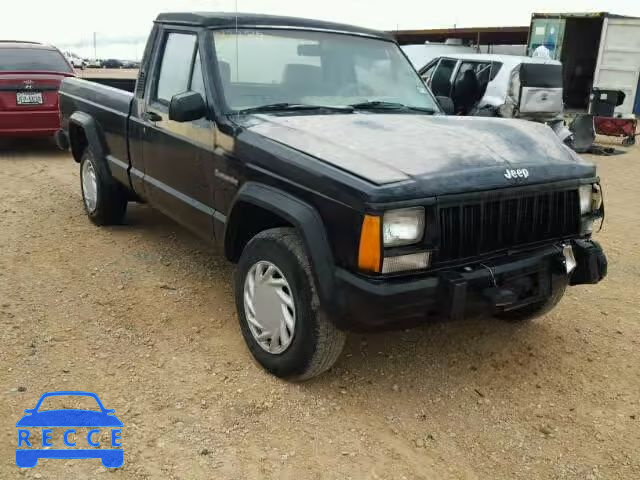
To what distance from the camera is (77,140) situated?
19.5 ft

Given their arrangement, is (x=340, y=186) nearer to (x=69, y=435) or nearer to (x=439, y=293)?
(x=439, y=293)

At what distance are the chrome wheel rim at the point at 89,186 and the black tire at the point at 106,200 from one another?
0.11ft

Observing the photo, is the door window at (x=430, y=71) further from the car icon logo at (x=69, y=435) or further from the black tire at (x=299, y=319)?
the car icon logo at (x=69, y=435)

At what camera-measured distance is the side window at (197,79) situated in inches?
148

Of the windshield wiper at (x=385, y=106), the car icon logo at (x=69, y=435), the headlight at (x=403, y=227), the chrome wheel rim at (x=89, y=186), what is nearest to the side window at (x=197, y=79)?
the windshield wiper at (x=385, y=106)

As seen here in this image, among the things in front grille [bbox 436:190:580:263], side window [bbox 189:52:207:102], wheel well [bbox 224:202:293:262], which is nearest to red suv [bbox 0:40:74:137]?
side window [bbox 189:52:207:102]

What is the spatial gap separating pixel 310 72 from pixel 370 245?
1.74 meters

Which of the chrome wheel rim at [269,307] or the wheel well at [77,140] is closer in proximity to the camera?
the chrome wheel rim at [269,307]

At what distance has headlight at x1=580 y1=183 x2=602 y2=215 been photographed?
129 inches

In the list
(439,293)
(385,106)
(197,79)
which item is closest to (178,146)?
(197,79)

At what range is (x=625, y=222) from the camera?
6703mm

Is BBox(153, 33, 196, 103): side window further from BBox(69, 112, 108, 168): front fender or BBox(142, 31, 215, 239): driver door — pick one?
BBox(69, 112, 108, 168): front fender

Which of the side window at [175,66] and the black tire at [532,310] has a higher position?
the side window at [175,66]

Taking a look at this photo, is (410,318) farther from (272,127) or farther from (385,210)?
(272,127)
